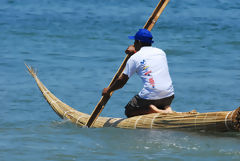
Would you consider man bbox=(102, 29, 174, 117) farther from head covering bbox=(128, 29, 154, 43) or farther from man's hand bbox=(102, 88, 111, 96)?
man's hand bbox=(102, 88, 111, 96)

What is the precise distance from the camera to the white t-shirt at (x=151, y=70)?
6.53 m

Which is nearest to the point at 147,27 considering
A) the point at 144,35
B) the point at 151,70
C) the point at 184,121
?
the point at 144,35

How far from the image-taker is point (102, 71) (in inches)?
502

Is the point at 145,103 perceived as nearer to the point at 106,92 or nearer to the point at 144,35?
the point at 106,92

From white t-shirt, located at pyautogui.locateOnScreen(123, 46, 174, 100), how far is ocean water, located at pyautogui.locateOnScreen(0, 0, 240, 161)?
0.49 m

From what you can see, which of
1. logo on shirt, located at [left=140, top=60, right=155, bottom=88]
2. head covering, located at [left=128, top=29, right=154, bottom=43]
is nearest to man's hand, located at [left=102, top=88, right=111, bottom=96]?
logo on shirt, located at [left=140, top=60, right=155, bottom=88]

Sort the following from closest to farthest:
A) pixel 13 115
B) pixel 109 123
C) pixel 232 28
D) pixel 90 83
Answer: pixel 109 123, pixel 13 115, pixel 90 83, pixel 232 28

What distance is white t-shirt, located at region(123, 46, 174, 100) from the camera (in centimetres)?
653

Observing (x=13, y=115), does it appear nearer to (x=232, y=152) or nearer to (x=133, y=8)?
(x=232, y=152)

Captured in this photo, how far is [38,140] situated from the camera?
664 cm

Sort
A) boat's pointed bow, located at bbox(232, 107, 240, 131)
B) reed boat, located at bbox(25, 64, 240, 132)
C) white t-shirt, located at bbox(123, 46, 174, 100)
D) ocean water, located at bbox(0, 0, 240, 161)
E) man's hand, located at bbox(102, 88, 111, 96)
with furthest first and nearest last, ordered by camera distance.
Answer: man's hand, located at bbox(102, 88, 111, 96), white t-shirt, located at bbox(123, 46, 174, 100), ocean water, located at bbox(0, 0, 240, 161), reed boat, located at bbox(25, 64, 240, 132), boat's pointed bow, located at bbox(232, 107, 240, 131)

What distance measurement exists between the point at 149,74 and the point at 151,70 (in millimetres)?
54

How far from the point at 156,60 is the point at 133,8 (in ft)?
53.2

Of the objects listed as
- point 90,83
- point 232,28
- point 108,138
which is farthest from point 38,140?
point 232,28
